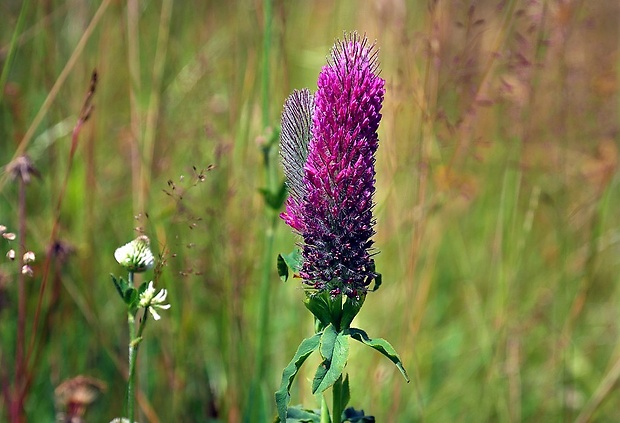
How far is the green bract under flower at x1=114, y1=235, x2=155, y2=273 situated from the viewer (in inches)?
46.8

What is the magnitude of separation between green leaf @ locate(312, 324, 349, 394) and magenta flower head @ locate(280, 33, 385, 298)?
7cm

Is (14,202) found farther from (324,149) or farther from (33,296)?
(324,149)

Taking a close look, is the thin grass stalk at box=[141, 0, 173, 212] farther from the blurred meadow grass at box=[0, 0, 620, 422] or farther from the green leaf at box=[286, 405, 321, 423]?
the green leaf at box=[286, 405, 321, 423]

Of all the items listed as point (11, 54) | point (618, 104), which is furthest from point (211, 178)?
point (618, 104)

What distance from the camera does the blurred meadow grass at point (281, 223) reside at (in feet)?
6.88

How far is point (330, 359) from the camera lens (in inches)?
39.3

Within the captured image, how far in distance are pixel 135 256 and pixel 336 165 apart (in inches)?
15.6

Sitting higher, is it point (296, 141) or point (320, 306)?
point (296, 141)

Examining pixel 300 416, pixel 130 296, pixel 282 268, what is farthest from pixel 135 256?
pixel 300 416

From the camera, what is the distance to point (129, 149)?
271cm

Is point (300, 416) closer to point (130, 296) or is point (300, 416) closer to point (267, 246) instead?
point (130, 296)

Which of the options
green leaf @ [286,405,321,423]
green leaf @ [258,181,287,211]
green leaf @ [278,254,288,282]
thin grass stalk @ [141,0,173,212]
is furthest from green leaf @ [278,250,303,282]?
thin grass stalk @ [141,0,173,212]

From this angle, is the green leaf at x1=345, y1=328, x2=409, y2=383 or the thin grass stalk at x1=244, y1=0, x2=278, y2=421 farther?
the thin grass stalk at x1=244, y1=0, x2=278, y2=421

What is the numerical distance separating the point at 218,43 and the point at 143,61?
577 mm
